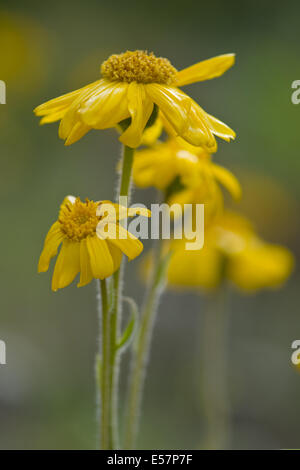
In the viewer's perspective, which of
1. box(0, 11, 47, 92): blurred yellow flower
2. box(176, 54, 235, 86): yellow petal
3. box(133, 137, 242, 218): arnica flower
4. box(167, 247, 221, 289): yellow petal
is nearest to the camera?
box(176, 54, 235, 86): yellow petal

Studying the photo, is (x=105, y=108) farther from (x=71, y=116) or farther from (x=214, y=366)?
(x=214, y=366)

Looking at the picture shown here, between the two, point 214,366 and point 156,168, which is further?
point 214,366

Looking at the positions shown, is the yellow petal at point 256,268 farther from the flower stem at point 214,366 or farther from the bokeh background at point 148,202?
the bokeh background at point 148,202

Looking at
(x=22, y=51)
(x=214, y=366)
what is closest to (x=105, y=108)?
(x=214, y=366)

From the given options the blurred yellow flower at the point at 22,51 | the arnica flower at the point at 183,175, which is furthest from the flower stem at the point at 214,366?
the blurred yellow flower at the point at 22,51

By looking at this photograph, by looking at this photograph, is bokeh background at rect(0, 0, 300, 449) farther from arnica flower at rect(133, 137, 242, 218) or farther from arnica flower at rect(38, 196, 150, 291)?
arnica flower at rect(38, 196, 150, 291)

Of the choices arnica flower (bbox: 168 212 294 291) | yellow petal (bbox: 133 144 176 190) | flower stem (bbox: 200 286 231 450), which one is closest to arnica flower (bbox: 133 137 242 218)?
yellow petal (bbox: 133 144 176 190)
